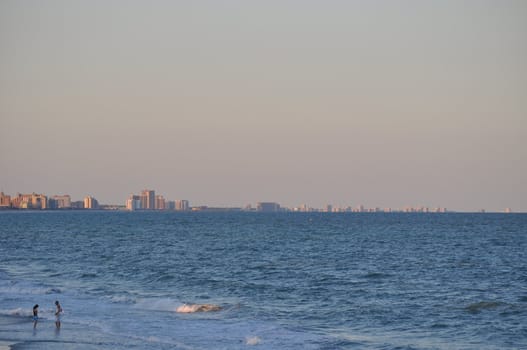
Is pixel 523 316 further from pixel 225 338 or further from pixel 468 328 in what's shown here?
pixel 225 338

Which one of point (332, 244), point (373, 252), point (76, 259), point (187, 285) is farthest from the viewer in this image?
point (332, 244)

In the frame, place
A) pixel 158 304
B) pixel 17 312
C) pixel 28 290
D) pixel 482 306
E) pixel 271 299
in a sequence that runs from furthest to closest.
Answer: pixel 28 290
pixel 271 299
pixel 158 304
pixel 482 306
pixel 17 312

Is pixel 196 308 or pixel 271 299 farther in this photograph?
pixel 271 299

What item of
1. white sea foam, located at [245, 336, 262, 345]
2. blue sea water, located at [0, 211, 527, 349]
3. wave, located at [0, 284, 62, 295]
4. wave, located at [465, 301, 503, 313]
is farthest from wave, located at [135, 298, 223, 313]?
wave, located at [465, 301, 503, 313]

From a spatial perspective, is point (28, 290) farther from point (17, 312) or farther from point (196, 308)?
point (196, 308)

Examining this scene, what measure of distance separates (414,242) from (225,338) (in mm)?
68476

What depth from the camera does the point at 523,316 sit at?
→ 36.2 meters

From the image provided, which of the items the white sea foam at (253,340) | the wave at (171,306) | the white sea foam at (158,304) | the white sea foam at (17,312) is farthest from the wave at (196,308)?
the white sea foam at (253,340)

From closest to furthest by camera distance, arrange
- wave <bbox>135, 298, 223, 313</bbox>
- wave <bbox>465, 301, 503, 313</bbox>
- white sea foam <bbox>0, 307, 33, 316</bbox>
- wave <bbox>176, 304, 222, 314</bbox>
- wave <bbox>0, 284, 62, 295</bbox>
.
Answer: white sea foam <bbox>0, 307, 33, 316</bbox> → wave <bbox>465, 301, 503, 313</bbox> → wave <bbox>176, 304, 222, 314</bbox> → wave <bbox>135, 298, 223, 313</bbox> → wave <bbox>0, 284, 62, 295</bbox>

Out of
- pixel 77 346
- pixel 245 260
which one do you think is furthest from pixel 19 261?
pixel 77 346

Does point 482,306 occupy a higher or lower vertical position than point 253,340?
higher

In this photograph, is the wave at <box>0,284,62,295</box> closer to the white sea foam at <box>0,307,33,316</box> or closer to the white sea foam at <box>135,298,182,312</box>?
the white sea foam at <box>0,307,33,316</box>

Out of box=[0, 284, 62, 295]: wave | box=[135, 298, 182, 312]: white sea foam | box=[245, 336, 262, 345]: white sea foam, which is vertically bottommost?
box=[245, 336, 262, 345]: white sea foam

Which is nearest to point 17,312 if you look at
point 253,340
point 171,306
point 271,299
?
point 171,306
